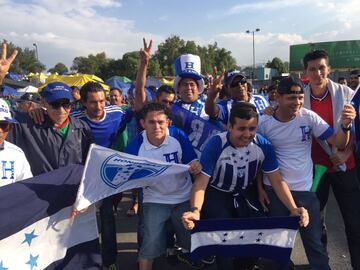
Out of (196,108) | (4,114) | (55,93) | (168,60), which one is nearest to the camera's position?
(4,114)

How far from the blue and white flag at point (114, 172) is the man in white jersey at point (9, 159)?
21.2 inches

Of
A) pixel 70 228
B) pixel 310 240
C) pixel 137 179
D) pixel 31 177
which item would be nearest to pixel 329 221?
pixel 310 240

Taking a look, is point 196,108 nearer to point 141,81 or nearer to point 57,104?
point 141,81

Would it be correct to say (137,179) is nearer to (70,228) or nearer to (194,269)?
(70,228)

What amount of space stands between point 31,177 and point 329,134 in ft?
9.04

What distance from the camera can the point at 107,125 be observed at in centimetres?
419

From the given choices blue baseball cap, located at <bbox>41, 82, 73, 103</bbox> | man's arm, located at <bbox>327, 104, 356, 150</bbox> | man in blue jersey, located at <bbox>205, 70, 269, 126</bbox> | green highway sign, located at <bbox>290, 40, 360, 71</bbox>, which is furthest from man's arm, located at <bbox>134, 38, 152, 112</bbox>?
green highway sign, located at <bbox>290, 40, 360, 71</bbox>

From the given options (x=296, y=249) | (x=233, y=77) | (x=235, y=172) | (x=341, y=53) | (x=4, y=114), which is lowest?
(x=296, y=249)

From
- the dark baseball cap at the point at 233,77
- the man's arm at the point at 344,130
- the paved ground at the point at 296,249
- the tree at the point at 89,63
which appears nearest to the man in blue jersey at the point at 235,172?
the man's arm at the point at 344,130

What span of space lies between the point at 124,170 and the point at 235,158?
103 centimetres

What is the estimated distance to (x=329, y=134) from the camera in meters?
3.55

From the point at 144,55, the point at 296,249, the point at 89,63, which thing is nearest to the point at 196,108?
the point at 144,55

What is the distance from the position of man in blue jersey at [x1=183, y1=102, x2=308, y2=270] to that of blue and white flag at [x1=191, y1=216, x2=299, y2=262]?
0.40 ft

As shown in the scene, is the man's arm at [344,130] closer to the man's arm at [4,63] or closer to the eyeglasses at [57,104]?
the eyeglasses at [57,104]
